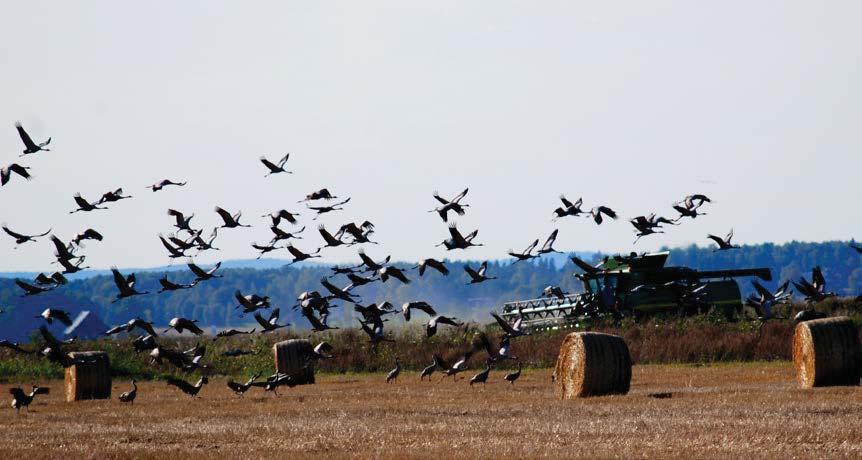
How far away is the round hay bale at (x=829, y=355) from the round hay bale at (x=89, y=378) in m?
20.4

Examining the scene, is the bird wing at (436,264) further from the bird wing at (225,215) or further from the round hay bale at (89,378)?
the round hay bale at (89,378)

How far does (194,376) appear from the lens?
5366cm

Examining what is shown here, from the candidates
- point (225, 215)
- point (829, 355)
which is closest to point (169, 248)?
point (225, 215)

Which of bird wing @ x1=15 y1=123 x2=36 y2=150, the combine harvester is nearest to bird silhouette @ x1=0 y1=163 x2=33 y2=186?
bird wing @ x1=15 y1=123 x2=36 y2=150

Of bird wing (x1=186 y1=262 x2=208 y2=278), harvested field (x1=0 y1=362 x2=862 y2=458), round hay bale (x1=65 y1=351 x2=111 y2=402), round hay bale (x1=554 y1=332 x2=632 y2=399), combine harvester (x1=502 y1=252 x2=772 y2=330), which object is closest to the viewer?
harvested field (x1=0 y1=362 x2=862 y2=458)

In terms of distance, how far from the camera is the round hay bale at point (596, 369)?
111 feet

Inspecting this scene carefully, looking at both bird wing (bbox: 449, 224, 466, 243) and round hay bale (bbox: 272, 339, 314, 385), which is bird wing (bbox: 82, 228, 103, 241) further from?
round hay bale (bbox: 272, 339, 314, 385)

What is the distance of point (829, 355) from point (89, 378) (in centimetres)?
2148

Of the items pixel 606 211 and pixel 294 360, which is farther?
pixel 294 360

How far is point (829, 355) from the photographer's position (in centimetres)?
3397

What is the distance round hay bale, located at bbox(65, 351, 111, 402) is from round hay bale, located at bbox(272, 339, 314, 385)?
5867 millimetres

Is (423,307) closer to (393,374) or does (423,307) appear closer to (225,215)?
(225,215)

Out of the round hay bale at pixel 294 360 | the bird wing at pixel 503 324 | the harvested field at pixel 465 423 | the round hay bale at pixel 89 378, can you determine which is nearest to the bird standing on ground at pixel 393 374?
the harvested field at pixel 465 423

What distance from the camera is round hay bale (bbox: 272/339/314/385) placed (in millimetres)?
44219
